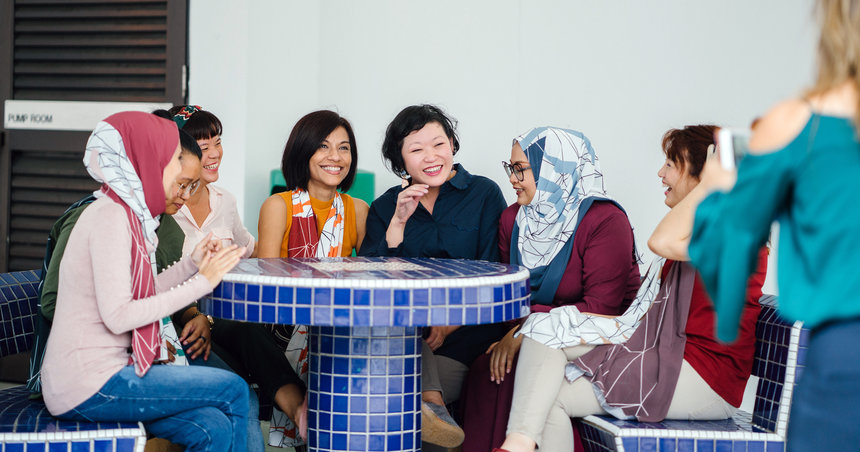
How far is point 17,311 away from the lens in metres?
2.55

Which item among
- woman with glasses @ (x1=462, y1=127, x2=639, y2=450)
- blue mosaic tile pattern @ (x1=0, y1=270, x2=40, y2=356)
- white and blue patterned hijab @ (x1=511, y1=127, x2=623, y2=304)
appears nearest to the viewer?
blue mosaic tile pattern @ (x1=0, y1=270, x2=40, y2=356)

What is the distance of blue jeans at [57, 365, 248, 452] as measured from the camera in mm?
2100

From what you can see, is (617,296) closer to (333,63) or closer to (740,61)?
(740,61)

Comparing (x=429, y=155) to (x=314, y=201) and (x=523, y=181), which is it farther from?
(x=314, y=201)

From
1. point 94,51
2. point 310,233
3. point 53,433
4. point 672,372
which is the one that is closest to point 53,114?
point 94,51

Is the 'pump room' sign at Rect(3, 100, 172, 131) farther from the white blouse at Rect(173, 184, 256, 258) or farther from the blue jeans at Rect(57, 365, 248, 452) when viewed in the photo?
the blue jeans at Rect(57, 365, 248, 452)

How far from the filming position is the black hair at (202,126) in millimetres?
3482

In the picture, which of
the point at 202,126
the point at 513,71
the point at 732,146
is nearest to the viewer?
the point at 732,146

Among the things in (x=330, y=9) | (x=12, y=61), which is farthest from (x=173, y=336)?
(x=330, y=9)

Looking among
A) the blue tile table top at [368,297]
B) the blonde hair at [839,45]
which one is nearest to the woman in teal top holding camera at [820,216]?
the blonde hair at [839,45]

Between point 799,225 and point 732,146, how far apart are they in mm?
182

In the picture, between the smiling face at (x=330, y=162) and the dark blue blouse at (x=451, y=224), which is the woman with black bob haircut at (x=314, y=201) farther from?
the dark blue blouse at (x=451, y=224)

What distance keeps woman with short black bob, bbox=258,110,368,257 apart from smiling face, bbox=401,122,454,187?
261 millimetres

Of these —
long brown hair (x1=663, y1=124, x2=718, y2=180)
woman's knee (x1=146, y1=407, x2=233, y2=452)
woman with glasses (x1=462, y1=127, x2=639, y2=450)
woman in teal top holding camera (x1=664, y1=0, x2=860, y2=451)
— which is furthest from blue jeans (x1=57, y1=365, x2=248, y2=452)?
long brown hair (x1=663, y1=124, x2=718, y2=180)
